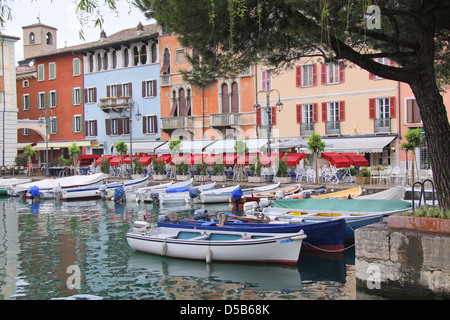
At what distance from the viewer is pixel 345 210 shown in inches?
611

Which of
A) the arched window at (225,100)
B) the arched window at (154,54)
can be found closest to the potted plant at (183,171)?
the arched window at (225,100)

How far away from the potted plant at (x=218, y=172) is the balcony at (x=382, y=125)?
10.1 meters

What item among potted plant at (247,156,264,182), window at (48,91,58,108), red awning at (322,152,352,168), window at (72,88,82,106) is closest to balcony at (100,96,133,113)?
window at (72,88,82,106)

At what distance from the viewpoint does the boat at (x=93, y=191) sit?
3019 cm

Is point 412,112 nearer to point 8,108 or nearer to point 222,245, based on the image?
point 222,245

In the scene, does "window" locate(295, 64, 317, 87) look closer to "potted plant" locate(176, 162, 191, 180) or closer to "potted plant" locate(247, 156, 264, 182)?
"potted plant" locate(247, 156, 264, 182)

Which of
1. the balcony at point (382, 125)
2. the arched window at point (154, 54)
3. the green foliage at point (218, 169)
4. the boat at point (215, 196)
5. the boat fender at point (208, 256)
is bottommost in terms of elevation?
the boat fender at point (208, 256)

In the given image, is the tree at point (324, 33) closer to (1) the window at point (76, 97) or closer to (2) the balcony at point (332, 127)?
(2) the balcony at point (332, 127)

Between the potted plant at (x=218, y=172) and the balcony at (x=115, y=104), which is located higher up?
the balcony at (x=115, y=104)

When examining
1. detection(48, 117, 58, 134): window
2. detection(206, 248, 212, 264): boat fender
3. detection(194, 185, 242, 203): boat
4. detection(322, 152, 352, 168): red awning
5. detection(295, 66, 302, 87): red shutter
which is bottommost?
detection(206, 248, 212, 264): boat fender

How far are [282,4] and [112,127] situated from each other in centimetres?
3962

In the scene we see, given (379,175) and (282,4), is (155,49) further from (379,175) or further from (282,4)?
(282,4)

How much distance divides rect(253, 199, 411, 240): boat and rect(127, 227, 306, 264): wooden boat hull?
2.79 metres

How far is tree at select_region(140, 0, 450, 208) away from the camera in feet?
27.5
